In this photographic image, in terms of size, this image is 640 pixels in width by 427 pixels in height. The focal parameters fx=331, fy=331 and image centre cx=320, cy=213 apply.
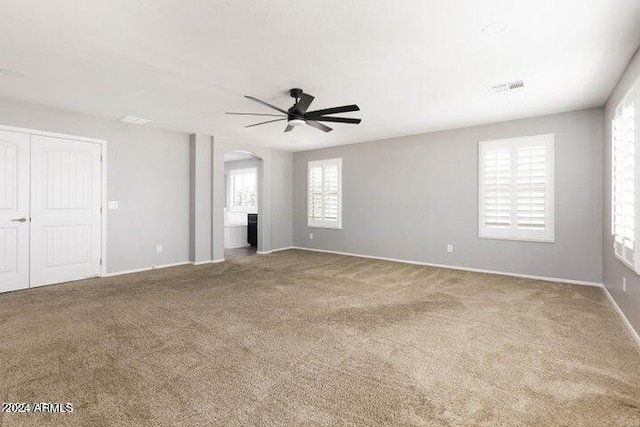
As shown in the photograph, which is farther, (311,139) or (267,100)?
(311,139)

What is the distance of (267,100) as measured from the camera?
4.30 m

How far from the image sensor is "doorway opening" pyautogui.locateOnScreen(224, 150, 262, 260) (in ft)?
29.5

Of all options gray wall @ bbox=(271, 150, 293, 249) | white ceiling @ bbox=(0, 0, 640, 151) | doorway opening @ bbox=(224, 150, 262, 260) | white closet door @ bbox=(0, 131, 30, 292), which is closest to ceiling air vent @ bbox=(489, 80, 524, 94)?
white ceiling @ bbox=(0, 0, 640, 151)

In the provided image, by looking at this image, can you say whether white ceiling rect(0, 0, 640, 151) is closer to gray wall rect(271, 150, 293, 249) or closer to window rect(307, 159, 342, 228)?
window rect(307, 159, 342, 228)

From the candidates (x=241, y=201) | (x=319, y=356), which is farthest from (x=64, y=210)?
(x=241, y=201)

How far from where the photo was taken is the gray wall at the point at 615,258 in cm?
296

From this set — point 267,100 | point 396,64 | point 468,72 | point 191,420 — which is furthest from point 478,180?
point 191,420

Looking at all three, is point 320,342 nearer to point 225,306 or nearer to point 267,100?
point 225,306

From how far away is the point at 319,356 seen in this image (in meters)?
2.57

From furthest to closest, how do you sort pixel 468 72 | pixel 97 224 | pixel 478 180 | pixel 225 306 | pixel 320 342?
pixel 478 180 < pixel 97 224 < pixel 225 306 < pixel 468 72 < pixel 320 342

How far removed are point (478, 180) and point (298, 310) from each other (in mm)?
3939

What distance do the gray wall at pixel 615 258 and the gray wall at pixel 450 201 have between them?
303 millimetres

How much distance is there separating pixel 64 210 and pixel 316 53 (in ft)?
14.6

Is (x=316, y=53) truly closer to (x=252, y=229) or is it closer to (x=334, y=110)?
(x=334, y=110)
